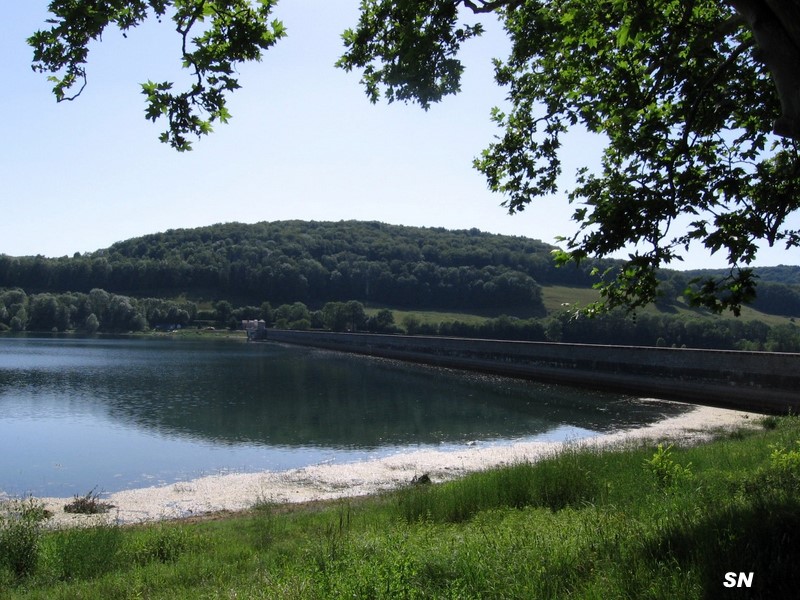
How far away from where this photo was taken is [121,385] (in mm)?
36875

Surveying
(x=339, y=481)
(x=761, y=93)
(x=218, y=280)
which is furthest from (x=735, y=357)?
(x=218, y=280)

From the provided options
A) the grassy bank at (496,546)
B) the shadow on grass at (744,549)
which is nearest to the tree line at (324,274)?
the grassy bank at (496,546)

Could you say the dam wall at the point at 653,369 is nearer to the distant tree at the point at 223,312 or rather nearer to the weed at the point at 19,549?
the weed at the point at 19,549

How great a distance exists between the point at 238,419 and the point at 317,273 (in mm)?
133752

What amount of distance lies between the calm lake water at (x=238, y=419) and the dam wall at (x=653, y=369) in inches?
84.5

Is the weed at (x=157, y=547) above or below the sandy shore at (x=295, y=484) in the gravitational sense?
above

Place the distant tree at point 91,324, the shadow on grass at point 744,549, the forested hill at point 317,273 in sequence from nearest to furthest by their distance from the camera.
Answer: the shadow on grass at point 744,549, the distant tree at point 91,324, the forested hill at point 317,273

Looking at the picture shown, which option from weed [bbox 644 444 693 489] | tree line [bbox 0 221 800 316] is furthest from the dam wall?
tree line [bbox 0 221 800 316]

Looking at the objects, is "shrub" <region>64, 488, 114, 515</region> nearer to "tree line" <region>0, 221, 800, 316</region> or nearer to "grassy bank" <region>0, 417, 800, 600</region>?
"grassy bank" <region>0, 417, 800, 600</region>

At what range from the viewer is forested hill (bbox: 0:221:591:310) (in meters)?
141

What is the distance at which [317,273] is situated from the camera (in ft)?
516

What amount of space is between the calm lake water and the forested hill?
9337cm

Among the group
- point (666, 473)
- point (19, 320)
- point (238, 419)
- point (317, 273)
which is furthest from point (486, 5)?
point (317, 273)

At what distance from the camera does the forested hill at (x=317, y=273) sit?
141 m
